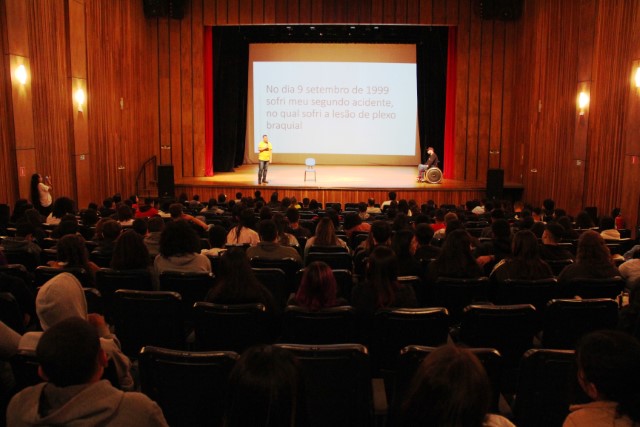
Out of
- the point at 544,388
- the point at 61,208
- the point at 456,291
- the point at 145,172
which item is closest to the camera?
the point at 544,388

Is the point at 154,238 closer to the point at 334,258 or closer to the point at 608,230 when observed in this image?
the point at 334,258

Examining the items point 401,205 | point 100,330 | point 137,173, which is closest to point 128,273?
point 100,330

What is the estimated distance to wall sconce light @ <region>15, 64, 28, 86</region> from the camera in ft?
36.5

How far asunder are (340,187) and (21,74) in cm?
714

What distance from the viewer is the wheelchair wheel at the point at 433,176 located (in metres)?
16.2

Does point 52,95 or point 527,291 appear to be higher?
point 52,95

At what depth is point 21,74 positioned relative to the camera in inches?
441

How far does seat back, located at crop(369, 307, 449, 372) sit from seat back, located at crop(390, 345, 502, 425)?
628 millimetres

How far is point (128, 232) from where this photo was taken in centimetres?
490

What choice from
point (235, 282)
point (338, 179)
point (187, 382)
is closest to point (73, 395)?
point (187, 382)

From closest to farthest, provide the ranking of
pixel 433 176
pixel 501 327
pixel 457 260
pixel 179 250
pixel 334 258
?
pixel 501 327 → pixel 457 260 → pixel 179 250 → pixel 334 258 → pixel 433 176

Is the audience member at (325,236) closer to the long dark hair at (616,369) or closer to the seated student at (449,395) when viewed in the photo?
the long dark hair at (616,369)

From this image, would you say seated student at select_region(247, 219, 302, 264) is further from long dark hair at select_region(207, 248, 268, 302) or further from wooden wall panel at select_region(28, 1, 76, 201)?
wooden wall panel at select_region(28, 1, 76, 201)

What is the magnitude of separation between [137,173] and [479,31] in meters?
9.44
